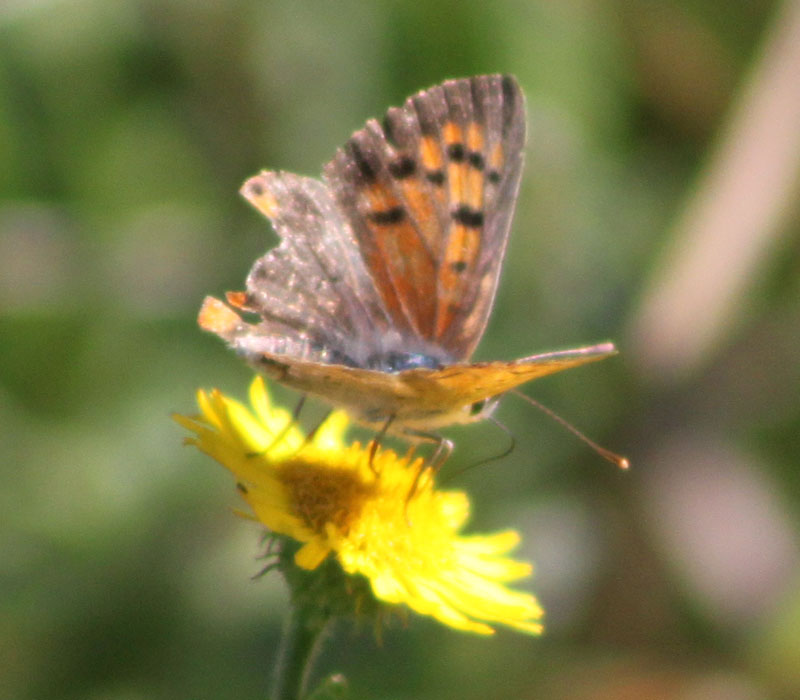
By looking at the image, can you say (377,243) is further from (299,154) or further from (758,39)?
(758,39)

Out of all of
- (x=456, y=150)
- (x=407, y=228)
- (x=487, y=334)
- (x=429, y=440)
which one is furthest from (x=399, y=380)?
(x=487, y=334)

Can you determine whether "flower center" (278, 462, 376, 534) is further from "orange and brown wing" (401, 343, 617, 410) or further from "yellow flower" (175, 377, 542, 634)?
"orange and brown wing" (401, 343, 617, 410)

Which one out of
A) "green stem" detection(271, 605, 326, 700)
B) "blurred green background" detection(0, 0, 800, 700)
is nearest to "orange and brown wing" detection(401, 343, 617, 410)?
"green stem" detection(271, 605, 326, 700)

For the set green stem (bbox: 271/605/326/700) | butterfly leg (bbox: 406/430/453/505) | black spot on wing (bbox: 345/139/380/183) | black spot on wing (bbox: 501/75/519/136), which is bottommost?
green stem (bbox: 271/605/326/700)

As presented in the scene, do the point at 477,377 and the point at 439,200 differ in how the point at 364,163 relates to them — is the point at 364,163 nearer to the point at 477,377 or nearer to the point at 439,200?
the point at 439,200

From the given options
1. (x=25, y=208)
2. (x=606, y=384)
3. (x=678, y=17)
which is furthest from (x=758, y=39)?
(x=25, y=208)
